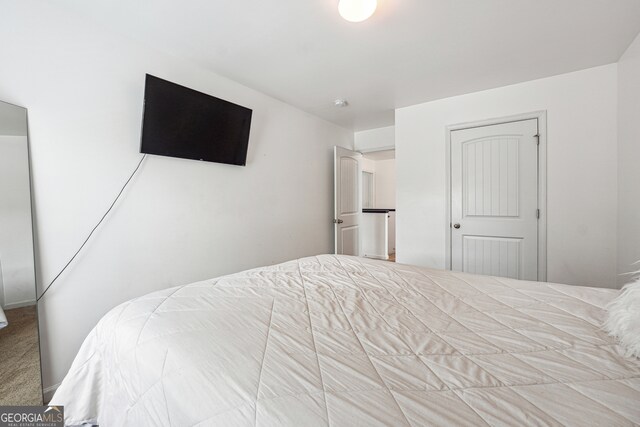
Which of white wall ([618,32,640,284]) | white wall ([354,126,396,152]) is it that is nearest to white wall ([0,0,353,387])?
white wall ([354,126,396,152])

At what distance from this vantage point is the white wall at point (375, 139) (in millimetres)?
4156

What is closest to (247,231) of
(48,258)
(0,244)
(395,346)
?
(48,258)

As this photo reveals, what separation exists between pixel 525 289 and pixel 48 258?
2.64 m

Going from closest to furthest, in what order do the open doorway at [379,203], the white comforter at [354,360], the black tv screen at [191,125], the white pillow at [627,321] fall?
1. the white comforter at [354,360]
2. the white pillow at [627,321]
3. the black tv screen at [191,125]
4. the open doorway at [379,203]

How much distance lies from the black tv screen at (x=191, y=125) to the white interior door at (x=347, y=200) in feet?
5.22

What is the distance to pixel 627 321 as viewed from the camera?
793 mm

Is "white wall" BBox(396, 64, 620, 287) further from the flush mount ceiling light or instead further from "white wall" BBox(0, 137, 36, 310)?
"white wall" BBox(0, 137, 36, 310)

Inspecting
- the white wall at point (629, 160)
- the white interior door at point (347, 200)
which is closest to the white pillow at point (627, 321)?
the white wall at point (629, 160)

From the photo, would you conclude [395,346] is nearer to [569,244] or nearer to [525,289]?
[525,289]

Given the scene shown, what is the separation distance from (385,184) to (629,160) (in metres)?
4.80

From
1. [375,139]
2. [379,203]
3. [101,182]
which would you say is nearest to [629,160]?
[375,139]

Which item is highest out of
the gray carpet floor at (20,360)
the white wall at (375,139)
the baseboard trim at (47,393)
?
the white wall at (375,139)

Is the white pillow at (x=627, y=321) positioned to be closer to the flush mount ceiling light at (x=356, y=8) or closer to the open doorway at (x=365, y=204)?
the flush mount ceiling light at (x=356, y=8)

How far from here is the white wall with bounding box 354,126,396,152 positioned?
4.16m
